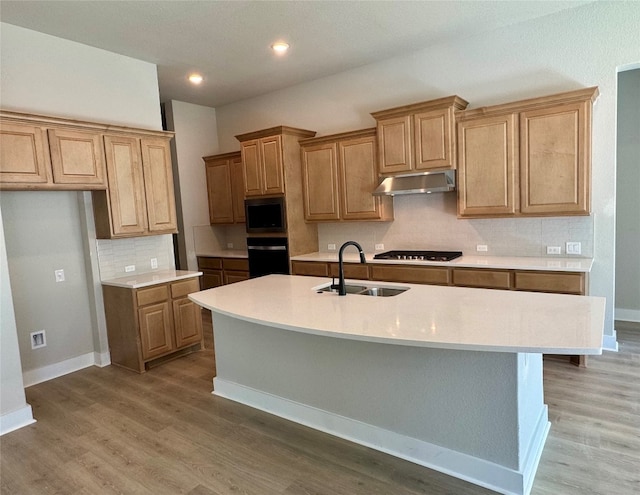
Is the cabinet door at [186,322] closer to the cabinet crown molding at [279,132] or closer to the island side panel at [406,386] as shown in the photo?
the island side panel at [406,386]

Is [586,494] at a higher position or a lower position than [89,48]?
lower

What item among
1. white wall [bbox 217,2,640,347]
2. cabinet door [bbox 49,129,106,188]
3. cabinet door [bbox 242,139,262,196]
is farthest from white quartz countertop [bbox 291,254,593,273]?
cabinet door [bbox 49,129,106,188]

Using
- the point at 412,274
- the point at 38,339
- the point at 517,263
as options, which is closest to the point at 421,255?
the point at 412,274

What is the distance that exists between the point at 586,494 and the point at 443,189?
2.74 m

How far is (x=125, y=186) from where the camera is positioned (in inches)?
154

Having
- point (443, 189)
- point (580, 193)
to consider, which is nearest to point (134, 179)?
point (443, 189)

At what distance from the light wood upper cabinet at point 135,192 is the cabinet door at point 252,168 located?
1200 mm

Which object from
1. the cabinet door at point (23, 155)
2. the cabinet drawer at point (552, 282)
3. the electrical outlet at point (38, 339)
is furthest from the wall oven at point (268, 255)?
the cabinet drawer at point (552, 282)

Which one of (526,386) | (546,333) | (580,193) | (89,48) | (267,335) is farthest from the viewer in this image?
(89,48)

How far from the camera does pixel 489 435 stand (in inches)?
80.3

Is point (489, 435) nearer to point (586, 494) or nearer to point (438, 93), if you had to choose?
point (586, 494)

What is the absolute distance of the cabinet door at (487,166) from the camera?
3.75 metres

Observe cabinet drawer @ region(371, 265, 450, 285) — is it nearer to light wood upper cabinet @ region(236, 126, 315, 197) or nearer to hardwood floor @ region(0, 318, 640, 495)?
hardwood floor @ region(0, 318, 640, 495)

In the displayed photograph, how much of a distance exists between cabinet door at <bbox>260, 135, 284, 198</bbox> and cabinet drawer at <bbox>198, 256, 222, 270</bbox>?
142 centimetres
